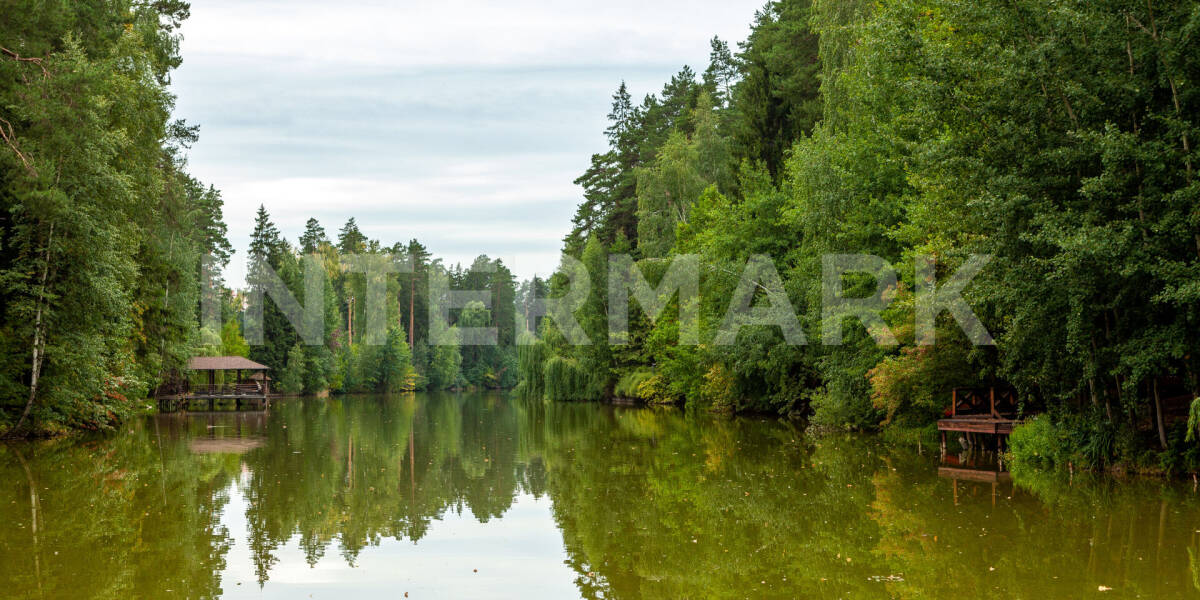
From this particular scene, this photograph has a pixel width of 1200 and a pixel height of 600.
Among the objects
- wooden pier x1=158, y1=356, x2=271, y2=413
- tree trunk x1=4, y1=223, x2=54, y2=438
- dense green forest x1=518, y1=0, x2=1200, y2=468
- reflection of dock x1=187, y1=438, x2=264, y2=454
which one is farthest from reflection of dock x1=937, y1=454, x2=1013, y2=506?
wooden pier x1=158, y1=356, x2=271, y2=413

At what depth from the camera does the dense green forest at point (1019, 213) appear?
12039 millimetres

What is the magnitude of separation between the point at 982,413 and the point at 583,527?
11.2 m

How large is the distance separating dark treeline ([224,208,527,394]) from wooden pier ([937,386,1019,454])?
40875 millimetres

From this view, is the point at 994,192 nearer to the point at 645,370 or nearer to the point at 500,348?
the point at 645,370

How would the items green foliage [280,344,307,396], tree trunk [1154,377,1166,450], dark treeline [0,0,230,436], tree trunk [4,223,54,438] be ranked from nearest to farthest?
tree trunk [1154,377,1166,450] < dark treeline [0,0,230,436] < tree trunk [4,223,54,438] < green foliage [280,344,307,396]

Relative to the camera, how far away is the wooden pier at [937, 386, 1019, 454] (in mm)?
17344

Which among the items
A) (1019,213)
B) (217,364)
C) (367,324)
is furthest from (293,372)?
(1019,213)

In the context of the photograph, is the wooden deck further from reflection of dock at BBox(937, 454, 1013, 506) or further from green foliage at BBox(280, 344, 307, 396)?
green foliage at BBox(280, 344, 307, 396)

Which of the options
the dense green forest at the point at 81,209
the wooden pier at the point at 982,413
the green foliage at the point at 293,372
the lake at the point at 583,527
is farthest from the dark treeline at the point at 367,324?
the wooden pier at the point at 982,413

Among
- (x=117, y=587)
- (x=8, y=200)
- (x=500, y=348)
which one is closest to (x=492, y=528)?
(x=117, y=587)

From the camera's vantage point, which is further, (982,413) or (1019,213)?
(982,413)

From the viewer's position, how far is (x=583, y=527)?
34.9ft

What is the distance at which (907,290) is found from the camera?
19.1 metres

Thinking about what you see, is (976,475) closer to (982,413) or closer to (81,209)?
(982,413)
